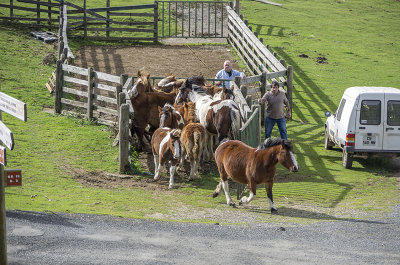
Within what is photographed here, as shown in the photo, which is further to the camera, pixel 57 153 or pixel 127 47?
pixel 127 47

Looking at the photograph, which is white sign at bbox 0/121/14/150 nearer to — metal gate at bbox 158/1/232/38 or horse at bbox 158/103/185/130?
horse at bbox 158/103/185/130

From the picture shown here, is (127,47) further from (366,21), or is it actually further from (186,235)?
(186,235)

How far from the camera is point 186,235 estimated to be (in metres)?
11.4

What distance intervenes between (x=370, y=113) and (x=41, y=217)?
921cm

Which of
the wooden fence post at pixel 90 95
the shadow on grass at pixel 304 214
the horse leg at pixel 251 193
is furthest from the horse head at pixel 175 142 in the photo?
the wooden fence post at pixel 90 95

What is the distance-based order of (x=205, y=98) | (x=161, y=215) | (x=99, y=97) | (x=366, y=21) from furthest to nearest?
(x=366, y=21) < (x=99, y=97) < (x=205, y=98) < (x=161, y=215)

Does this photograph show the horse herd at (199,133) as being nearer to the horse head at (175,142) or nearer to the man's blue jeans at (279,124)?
the horse head at (175,142)

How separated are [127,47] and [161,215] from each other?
21752 millimetres

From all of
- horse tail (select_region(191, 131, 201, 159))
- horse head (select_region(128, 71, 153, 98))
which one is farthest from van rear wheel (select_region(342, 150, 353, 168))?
horse head (select_region(128, 71, 153, 98))

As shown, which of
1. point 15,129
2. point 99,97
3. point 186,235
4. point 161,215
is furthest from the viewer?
point 99,97

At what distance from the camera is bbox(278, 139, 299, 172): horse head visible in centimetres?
1285

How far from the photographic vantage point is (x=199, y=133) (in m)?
15.9

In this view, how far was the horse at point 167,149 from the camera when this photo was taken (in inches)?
603

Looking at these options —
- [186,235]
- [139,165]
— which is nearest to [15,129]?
[139,165]
